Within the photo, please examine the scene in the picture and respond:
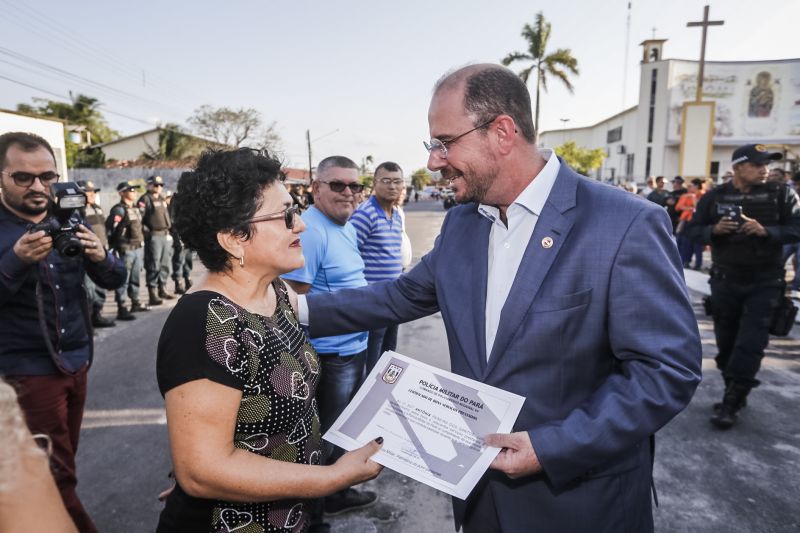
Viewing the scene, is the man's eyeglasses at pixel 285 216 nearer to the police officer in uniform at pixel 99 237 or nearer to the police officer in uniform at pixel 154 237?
the police officer in uniform at pixel 99 237

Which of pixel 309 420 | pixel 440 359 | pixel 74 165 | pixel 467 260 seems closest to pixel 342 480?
pixel 309 420

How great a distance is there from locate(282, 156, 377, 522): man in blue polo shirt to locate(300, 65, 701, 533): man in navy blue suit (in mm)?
1305

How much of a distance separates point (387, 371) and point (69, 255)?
2.04 metres

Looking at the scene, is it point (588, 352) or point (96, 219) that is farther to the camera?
point (96, 219)

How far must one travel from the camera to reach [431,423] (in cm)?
162

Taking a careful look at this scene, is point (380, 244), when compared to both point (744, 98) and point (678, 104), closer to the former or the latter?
point (678, 104)

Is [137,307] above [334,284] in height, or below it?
below

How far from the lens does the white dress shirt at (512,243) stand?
1840 millimetres

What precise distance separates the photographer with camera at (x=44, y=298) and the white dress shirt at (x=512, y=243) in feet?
7.55

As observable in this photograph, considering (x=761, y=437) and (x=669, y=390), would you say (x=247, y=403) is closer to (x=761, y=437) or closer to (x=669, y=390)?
(x=669, y=390)

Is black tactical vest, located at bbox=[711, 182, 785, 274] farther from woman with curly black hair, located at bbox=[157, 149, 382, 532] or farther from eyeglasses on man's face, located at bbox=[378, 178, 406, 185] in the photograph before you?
woman with curly black hair, located at bbox=[157, 149, 382, 532]

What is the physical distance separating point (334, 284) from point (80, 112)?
55.5m

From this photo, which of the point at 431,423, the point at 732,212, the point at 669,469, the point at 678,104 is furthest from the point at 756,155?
the point at 678,104

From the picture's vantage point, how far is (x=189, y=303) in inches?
61.6
